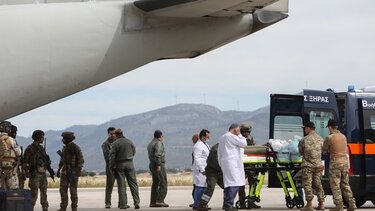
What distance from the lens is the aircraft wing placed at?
12.7 m

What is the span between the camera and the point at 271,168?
741 inches

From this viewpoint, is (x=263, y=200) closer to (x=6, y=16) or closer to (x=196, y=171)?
(x=196, y=171)

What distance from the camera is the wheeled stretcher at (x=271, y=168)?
1888cm

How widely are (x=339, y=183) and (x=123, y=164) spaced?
4759 mm

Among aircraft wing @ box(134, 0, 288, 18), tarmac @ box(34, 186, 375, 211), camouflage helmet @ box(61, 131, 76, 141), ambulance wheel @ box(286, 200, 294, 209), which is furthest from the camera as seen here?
tarmac @ box(34, 186, 375, 211)

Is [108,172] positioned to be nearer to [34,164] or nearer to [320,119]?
[34,164]

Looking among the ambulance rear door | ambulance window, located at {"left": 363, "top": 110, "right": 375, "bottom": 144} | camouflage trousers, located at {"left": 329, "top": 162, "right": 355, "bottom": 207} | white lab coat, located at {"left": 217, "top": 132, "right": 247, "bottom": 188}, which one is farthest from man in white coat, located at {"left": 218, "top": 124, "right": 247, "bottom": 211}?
ambulance window, located at {"left": 363, "top": 110, "right": 375, "bottom": 144}

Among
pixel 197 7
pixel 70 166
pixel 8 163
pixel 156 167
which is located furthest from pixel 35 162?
pixel 197 7

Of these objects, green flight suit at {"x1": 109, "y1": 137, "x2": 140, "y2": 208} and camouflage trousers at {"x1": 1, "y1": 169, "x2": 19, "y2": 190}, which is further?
green flight suit at {"x1": 109, "y1": 137, "x2": 140, "y2": 208}

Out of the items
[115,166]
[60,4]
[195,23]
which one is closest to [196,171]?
[115,166]

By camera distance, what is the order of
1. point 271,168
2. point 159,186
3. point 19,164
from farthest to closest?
point 159,186 → point 271,168 → point 19,164

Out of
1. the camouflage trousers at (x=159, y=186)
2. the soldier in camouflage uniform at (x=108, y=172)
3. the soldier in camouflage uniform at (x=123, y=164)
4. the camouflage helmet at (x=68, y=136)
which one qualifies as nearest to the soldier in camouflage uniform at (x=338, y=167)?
the soldier in camouflage uniform at (x=123, y=164)

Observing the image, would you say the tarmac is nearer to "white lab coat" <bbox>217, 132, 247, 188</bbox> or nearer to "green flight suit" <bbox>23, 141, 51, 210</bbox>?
"green flight suit" <bbox>23, 141, 51, 210</bbox>

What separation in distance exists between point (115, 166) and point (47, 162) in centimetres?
230
